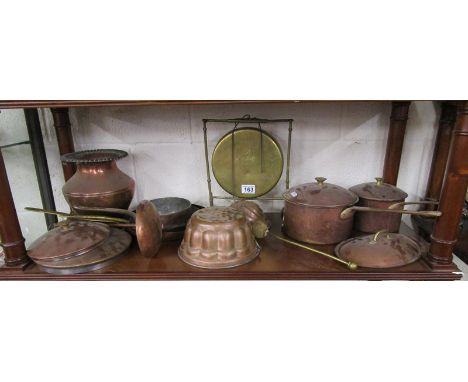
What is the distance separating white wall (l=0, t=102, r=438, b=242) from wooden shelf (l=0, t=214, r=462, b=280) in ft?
1.47

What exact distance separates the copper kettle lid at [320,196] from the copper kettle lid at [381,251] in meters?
0.13

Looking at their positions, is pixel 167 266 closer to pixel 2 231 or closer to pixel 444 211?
pixel 2 231

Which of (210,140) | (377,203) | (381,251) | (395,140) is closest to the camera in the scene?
(381,251)

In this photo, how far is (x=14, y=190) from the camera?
1.39 metres

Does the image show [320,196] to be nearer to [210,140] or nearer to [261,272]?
[261,272]

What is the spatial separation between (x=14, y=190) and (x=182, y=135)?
780 mm

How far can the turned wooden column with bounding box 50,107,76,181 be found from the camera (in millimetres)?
1240

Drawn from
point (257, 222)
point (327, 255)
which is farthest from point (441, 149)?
point (257, 222)

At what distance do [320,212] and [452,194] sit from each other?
36 centimetres

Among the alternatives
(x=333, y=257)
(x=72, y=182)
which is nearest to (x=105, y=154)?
(x=72, y=182)

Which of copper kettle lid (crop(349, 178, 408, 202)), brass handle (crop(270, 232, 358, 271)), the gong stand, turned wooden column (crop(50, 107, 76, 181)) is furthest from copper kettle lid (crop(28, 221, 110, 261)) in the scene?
copper kettle lid (crop(349, 178, 408, 202))

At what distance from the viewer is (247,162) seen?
125 centimetres

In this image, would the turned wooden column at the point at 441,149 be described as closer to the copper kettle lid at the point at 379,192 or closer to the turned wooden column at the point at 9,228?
the copper kettle lid at the point at 379,192

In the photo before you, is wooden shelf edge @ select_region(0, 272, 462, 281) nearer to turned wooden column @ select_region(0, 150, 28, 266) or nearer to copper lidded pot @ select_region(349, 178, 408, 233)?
turned wooden column @ select_region(0, 150, 28, 266)
